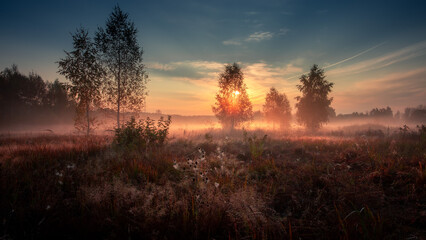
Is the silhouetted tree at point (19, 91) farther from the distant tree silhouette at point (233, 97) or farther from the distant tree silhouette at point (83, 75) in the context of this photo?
the distant tree silhouette at point (233, 97)

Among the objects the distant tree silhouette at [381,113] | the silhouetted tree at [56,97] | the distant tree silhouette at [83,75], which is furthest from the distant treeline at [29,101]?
the distant tree silhouette at [381,113]

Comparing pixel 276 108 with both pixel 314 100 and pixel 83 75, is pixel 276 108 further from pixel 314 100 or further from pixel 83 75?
pixel 83 75

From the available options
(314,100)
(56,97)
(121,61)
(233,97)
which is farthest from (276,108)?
(56,97)

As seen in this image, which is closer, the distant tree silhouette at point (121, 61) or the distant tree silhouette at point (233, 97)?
the distant tree silhouette at point (121, 61)

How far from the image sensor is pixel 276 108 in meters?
38.8

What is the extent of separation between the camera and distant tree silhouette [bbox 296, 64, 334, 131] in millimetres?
25533

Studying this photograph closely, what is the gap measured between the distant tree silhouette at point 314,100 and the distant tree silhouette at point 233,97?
29.5ft

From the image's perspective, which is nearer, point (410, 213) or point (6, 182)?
point (410, 213)

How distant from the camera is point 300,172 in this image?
458 cm

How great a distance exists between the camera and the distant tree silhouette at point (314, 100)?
2553 centimetres

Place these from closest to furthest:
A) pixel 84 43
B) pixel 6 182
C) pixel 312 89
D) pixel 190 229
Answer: pixel 190 229 < pixel 6 182 < pixel 84 43 < pixel 312 89

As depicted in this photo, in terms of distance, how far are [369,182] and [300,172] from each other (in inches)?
54.8

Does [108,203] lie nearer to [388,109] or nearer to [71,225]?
[71,225]

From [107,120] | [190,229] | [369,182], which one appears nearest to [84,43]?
[107,120]
